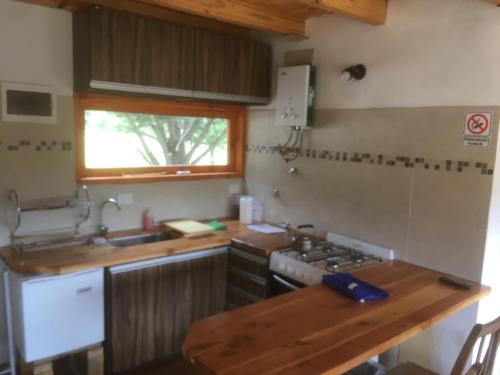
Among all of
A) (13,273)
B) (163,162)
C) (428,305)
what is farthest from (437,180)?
(13,273)

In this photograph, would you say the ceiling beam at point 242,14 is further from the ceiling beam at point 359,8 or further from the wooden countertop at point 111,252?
the wooden countertop at point 111,252

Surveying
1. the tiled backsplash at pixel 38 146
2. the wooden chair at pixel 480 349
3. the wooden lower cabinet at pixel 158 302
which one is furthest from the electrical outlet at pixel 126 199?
the wooden chair at pixel 480 349

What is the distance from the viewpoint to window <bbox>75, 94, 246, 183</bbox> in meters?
2.76

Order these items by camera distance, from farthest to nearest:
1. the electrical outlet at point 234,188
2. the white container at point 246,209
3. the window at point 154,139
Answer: the electrical outlet at point 234,188, the white container at point 246,209, the window at point 154,139

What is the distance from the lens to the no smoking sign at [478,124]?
79.1 inches

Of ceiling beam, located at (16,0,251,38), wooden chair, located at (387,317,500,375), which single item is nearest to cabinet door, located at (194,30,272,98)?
ceiling beam, located at (16,0,251,38)

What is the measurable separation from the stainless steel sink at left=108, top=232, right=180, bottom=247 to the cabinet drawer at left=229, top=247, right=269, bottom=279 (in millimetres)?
415

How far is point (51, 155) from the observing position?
2531 millimetres

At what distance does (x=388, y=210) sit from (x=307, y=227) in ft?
2.03

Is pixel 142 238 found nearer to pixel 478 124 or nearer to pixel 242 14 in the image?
pixel 242 14

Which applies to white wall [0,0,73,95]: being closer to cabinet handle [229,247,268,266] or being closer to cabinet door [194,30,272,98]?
cabinet door [194,30,272,98]

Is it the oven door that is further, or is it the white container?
the white container

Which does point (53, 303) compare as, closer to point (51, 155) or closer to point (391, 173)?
point (51, 155)

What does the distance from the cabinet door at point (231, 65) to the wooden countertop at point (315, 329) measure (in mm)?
1588
